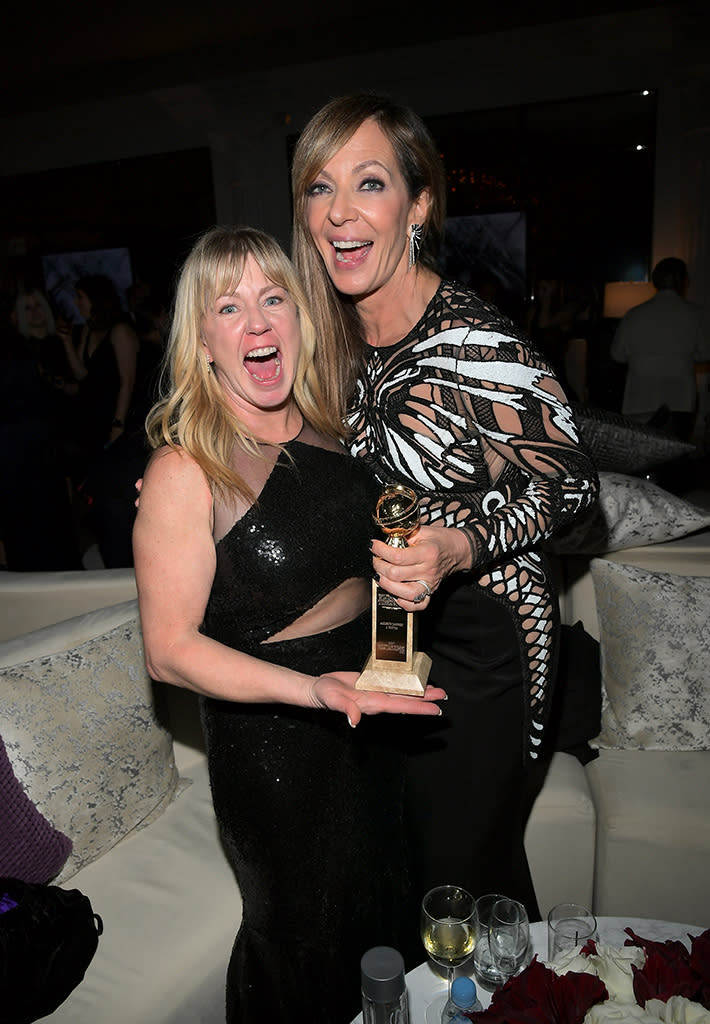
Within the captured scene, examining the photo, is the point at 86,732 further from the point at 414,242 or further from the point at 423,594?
the point at 414,242

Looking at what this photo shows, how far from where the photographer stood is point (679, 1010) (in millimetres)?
1020

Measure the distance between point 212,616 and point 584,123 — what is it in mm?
6194

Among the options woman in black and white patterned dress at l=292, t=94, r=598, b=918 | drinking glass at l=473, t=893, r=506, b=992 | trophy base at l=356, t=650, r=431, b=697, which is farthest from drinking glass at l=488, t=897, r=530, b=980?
trophy base at l=356, t=650, r=431, b=697

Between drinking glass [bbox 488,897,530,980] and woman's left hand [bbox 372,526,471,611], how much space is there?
0.61 meters

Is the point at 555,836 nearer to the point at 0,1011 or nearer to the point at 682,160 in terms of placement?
the point at 0,1011

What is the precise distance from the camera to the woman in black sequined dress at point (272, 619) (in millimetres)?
1359

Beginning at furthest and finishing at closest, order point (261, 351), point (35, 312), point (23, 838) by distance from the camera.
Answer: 1. point (35, 312)
2. point (23, 838)
3. point (261, 351)

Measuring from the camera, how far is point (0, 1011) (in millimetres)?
1517

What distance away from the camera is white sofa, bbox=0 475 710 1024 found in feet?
5.88

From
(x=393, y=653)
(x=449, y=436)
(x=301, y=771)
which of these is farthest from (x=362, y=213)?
(x=301, y=771)

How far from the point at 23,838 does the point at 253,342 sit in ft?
4.13

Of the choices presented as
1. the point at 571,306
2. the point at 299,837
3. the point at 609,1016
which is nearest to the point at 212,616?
the point at 299,837

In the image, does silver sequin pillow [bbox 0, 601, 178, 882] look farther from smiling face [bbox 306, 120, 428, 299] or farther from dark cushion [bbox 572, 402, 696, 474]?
dark cushion [bbox 572, 402, 696, 474]

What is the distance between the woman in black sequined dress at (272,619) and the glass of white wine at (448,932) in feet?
0.74
